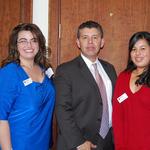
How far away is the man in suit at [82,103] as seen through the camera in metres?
2.40

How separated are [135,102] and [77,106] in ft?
1.48

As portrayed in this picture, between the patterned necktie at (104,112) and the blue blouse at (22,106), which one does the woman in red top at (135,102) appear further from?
the blue blouse at (22,106)

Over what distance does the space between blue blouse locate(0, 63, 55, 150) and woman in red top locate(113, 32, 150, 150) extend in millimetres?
596

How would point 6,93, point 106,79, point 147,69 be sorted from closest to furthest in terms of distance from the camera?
point 6,93
point 147,69
point 106,79

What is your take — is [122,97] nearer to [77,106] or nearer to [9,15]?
[77,106]

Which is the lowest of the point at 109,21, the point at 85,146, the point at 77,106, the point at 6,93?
the point at 85,146

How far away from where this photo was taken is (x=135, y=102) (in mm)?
2316

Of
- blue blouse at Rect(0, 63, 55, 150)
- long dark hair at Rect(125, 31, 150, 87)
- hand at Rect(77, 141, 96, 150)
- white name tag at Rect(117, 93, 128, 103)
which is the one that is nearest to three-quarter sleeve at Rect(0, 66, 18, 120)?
blue blouse at Rect(0, 63, 55, 150)

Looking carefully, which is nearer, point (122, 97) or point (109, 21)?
point (122, 97)

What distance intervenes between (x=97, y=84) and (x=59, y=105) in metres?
0.35

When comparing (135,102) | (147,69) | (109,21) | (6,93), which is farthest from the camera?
(109,21)

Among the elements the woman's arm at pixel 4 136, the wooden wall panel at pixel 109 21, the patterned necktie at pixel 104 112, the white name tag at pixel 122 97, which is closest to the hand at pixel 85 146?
the patterned necktie at pixel 104 112

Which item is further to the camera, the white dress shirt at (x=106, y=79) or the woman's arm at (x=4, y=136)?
the white dress shirt at (x=106, y=79)

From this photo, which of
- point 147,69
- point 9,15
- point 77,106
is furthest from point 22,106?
point 9,15
